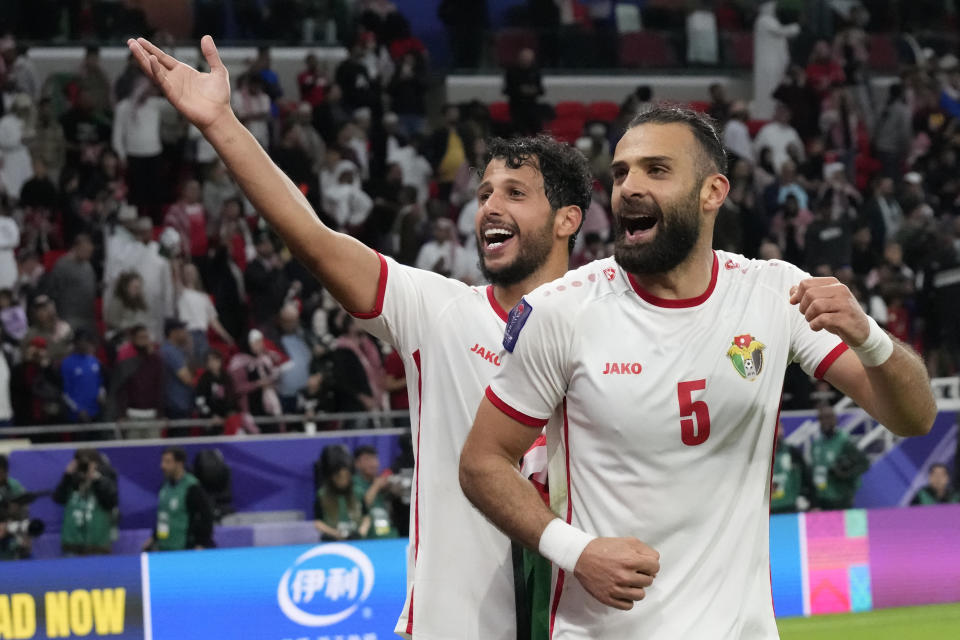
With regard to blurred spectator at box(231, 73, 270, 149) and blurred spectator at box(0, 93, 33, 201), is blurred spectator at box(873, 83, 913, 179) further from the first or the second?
blurred spectator at box(0, 93, 33, 201)

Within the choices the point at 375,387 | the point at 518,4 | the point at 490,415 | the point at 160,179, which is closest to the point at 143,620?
the point at 375,387

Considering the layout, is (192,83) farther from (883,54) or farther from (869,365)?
(883,54)

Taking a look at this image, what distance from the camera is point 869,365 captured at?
3420 millimetres

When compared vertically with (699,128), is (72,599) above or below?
below

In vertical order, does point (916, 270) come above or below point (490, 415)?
below

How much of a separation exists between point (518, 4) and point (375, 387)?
1047cm

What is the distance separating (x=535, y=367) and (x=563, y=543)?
423 millimetres

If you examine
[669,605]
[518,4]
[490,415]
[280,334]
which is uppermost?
[518,4]

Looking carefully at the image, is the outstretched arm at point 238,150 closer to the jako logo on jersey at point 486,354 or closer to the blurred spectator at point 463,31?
the jako logo on jersey at point 486,354

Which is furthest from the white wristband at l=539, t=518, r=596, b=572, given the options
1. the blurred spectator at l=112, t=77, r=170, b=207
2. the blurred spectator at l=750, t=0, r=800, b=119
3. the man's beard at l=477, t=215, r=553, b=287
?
the blurred spectator at l=750, t=0, r=800, b=119

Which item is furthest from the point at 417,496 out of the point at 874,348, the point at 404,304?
the point at 874,348

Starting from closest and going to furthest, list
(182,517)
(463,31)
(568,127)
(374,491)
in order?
1. (182,517)
2. (374,491)
3. (568,127)
4. (463,31)

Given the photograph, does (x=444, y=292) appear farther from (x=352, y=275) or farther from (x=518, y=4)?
(x=518, y=4)

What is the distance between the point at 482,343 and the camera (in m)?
4.28
